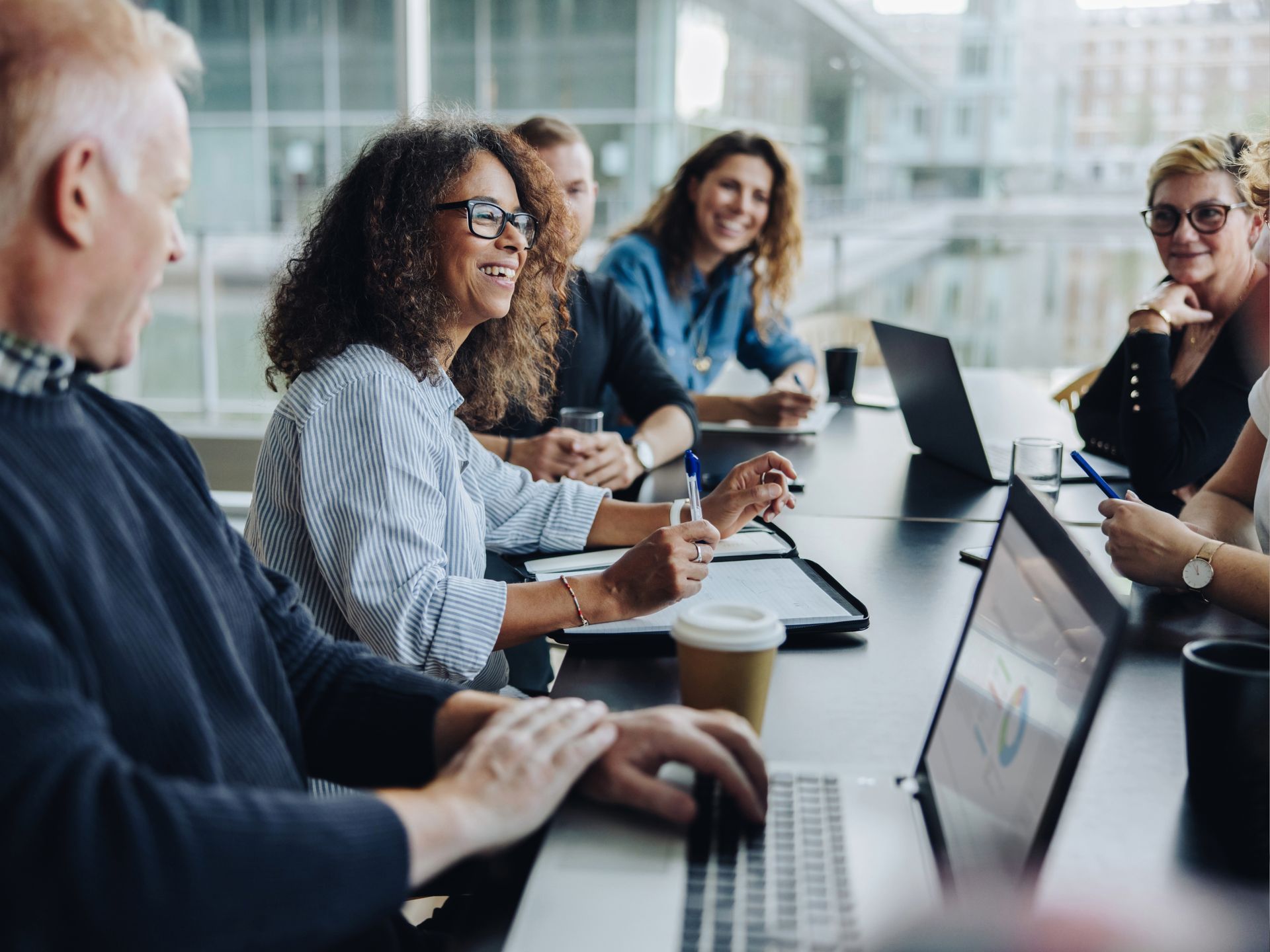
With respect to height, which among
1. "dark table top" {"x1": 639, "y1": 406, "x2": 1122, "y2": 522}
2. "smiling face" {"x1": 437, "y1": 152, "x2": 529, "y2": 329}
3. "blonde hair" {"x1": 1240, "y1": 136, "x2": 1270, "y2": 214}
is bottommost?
"dark table top" {"x1": 639, "y1": 406, "x2": 1122, "y2": 522}

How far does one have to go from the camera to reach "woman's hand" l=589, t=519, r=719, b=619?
1334 millimetres

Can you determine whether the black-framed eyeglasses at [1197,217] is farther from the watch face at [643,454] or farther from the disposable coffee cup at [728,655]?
the disposable coffee cup at [728,655]

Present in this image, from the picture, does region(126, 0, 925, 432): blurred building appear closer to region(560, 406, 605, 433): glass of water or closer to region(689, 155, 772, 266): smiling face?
region(689, 155, 772, 266): smiling face

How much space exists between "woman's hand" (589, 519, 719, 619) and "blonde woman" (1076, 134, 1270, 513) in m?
1.13

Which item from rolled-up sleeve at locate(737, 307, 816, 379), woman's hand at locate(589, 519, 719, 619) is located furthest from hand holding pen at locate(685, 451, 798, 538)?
rolled-up sleeve at locate(737, 307, 816, 379)

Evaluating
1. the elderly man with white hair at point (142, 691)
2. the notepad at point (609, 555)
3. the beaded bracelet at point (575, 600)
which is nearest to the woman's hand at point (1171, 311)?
the notepad at point (609, 555)

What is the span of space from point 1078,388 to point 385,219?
250cm

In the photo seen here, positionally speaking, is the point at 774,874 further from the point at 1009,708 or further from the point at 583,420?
the point at 583,420

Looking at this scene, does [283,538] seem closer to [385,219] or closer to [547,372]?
[385,219]

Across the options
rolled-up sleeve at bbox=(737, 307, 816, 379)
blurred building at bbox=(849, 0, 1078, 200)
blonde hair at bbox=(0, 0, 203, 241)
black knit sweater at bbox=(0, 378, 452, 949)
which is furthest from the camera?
blurred building at bbox=(849, 0, 1078, 200)

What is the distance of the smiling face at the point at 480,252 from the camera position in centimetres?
158

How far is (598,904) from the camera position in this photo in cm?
77

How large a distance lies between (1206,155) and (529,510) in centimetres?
164

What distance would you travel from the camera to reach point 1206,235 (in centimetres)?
240
